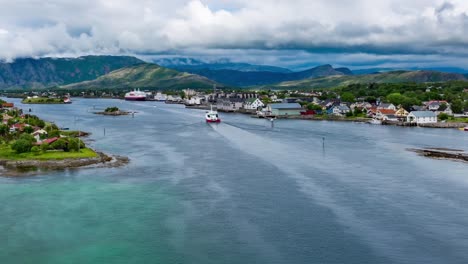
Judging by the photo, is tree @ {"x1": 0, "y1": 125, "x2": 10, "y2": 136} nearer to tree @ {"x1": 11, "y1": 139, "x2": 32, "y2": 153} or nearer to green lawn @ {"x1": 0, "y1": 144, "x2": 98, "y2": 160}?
green lawn @ {"x1": 0, "y1": 144, "x2": 98, "y2": 160}

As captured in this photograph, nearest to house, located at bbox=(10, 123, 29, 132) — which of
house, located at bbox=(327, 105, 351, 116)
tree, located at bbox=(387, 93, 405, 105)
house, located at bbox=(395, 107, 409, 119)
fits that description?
house, located at bbox=(395, 107, 409, 119)

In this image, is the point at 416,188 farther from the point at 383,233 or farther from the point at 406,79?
the point at 406,79

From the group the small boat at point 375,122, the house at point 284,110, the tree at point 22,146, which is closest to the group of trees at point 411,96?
the small boat at point 375,122

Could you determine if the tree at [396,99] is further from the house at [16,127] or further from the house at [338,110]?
the house at [16,127]

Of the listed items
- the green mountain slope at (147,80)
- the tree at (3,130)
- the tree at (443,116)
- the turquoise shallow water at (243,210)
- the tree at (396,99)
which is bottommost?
the turquoise shallow water at (243,210)

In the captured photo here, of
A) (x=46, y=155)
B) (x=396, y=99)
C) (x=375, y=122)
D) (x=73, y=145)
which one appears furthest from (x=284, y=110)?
(x=46, y=155)

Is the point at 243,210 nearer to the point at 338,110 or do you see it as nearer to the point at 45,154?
the point at 45,154

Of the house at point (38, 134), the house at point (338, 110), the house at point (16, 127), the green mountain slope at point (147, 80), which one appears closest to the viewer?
the house at point (38, 134)

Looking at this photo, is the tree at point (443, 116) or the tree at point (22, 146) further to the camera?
the tree at point (443, 116)

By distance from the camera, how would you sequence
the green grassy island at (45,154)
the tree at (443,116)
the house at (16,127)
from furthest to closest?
1. the tree at (443,116)
2. the house at (16,127)
3. the green grassy island at (45,154)
